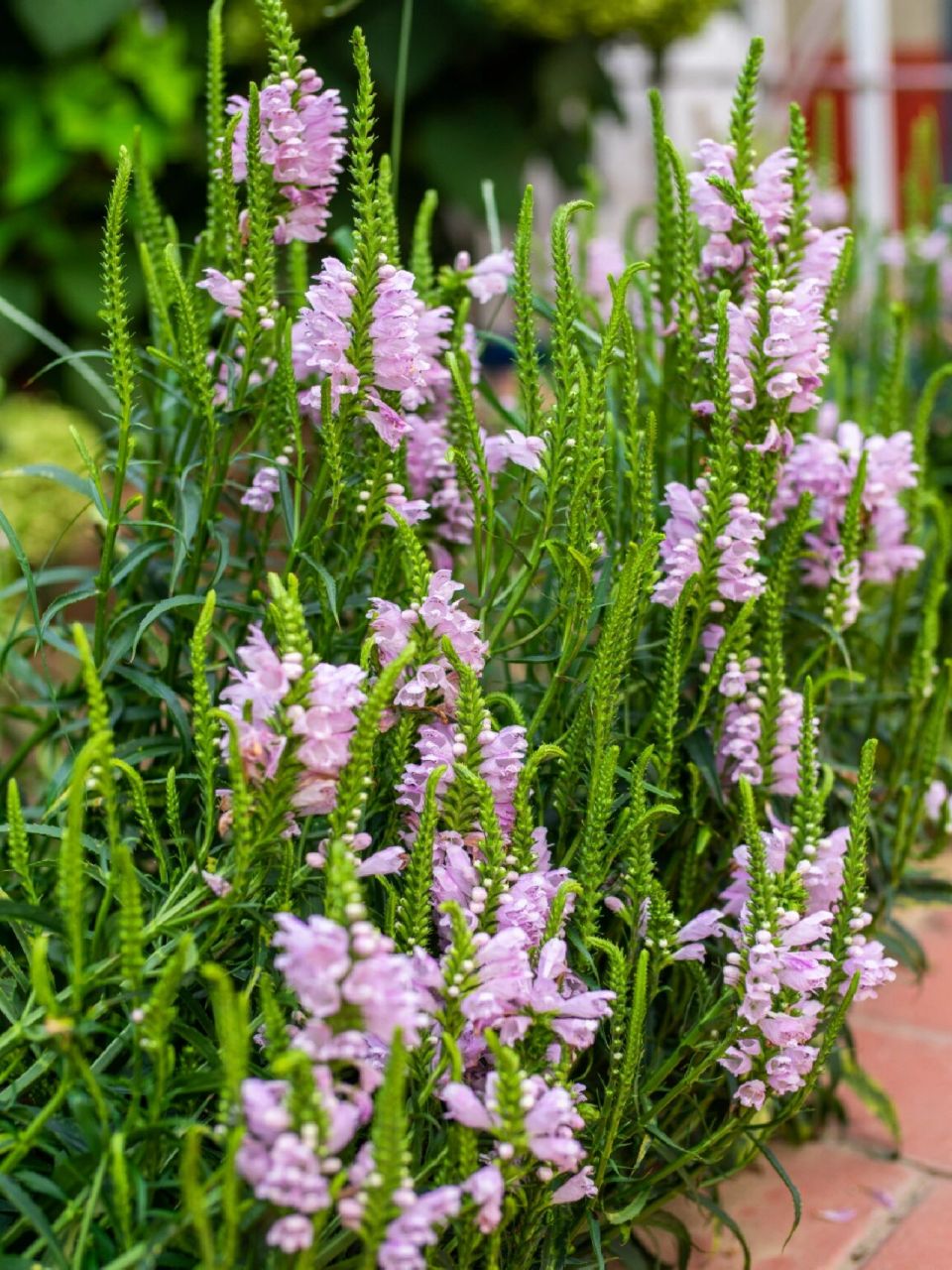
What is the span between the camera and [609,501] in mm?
1125

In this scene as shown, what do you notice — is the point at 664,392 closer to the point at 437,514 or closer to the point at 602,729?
the point at 437,514

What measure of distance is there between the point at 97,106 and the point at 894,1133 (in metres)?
2.96

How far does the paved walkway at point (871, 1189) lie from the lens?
1.19 metres

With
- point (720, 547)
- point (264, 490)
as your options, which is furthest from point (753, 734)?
point (264, 490)

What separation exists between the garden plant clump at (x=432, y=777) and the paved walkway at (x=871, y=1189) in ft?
0.22

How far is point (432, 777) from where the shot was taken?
799mm

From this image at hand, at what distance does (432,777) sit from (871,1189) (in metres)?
0.76

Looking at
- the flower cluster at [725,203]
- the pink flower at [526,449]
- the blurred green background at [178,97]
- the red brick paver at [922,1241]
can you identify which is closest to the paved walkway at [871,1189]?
the red brick paver at [922,1241]

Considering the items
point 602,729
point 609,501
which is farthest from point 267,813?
point 609,501

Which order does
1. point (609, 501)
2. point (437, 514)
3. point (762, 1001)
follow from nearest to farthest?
1. point (762, 1001)
2. point (609, 501)
3. point (437, 514)

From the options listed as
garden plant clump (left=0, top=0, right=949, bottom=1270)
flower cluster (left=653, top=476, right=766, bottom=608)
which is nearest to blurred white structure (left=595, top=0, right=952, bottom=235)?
garden plant clump (left=0, top=0, right=949, bottom=1270)

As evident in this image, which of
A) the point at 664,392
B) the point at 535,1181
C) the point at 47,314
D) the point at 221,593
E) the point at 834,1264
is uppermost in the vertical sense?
the point at 47,314

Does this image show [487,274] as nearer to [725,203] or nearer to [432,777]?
[725,203]

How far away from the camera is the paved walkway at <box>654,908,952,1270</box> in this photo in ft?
3.90
